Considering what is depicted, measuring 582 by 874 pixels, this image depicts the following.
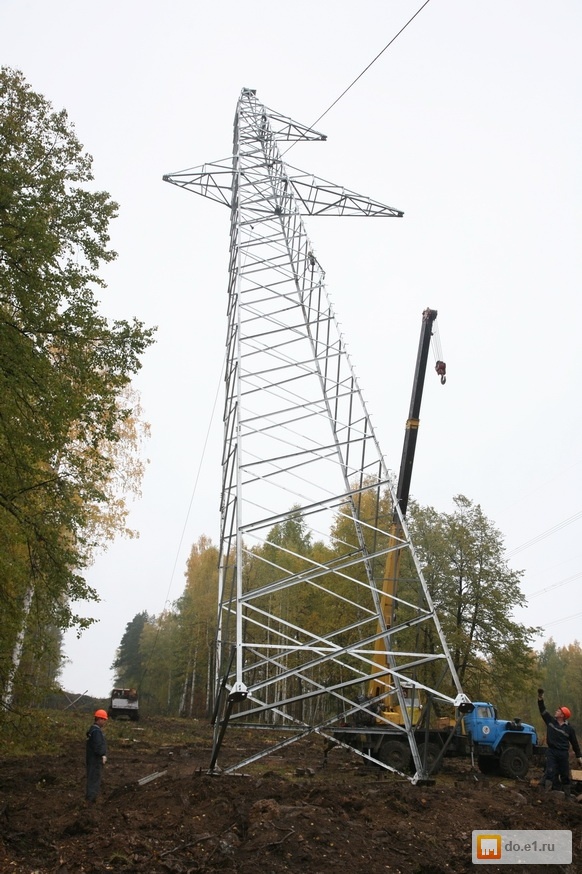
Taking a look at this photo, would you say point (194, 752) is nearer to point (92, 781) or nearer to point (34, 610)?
point (34, 610)

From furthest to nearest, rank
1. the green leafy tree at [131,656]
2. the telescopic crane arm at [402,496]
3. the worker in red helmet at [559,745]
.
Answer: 1. the green leafy tree at [131,656]
2. the telescopic crane arm at [402,496]
3. the worker in red helmet at [559,745]

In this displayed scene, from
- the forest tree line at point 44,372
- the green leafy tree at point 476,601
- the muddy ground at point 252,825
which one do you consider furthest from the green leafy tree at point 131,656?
the muddy ground at point 252,825

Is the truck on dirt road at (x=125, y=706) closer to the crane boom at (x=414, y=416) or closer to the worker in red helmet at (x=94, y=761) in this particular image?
the crane boom at (x=414, y=416)

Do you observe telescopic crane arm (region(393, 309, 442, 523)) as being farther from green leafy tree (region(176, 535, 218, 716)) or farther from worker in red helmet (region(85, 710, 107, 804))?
green leafy tree (region(176, 535, 218, 716))

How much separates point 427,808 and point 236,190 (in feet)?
39.8

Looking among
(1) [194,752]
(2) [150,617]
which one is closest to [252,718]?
(1) [194,752]

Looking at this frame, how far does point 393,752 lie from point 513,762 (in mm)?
3798

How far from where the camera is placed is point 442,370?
64.4ft

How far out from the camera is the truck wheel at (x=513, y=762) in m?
16.9

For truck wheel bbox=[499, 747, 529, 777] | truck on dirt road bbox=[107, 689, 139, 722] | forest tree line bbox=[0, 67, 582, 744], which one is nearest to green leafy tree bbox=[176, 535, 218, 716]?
truck on dirt road bbox=[107, 689, 139, 722]

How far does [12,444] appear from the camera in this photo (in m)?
9.64

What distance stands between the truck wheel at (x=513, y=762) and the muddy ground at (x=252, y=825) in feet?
19.3

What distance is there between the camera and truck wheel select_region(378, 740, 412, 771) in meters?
15.1

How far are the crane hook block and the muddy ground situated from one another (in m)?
11.1
